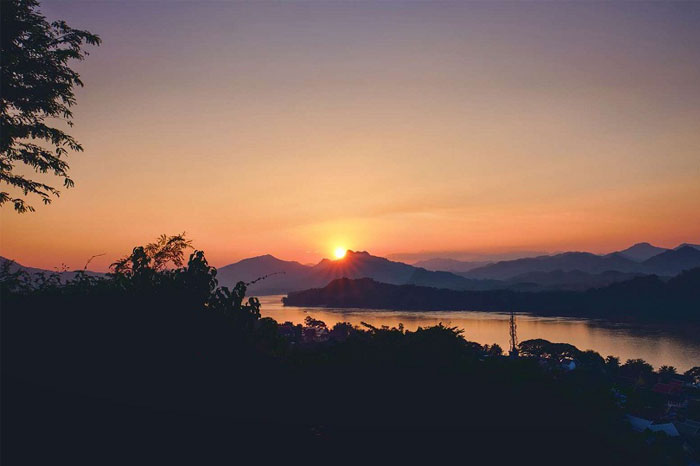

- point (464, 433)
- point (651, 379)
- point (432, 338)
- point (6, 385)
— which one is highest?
point (432, 338)

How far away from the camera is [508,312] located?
433ft

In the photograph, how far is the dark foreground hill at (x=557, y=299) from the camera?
392ft

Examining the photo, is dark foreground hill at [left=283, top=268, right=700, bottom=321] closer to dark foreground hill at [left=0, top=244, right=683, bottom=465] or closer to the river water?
the river water

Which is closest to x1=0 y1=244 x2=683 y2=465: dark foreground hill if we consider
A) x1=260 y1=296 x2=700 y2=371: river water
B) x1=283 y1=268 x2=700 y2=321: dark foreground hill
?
x1=260 y1=296 x2=700 y2=371: river water

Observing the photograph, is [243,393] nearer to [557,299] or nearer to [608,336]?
[608,336]

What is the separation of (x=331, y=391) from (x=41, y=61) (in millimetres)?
10508

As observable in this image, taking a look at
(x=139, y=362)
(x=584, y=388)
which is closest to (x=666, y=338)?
(x=584, y=388)

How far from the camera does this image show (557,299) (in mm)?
137500

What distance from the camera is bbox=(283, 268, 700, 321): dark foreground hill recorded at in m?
119

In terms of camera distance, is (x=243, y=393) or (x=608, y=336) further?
(x=608, y=336)

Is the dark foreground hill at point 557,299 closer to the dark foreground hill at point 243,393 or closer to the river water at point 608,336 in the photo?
the river water at point 608,336

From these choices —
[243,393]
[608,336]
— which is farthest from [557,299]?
[243,393]

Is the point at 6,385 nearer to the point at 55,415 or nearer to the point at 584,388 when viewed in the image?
the point at 55,415

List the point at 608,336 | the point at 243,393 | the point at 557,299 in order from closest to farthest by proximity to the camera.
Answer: the point at 243,393, the point at 608,336, the point at 557,299
